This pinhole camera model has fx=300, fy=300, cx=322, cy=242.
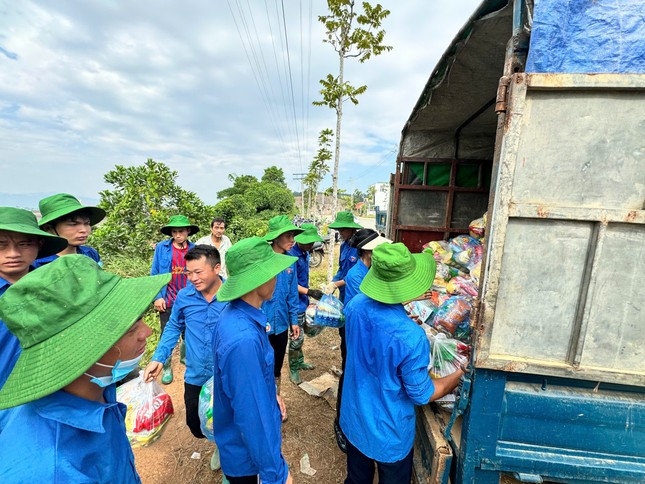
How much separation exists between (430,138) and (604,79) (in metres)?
2.91

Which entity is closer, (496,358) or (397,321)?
(496,358)

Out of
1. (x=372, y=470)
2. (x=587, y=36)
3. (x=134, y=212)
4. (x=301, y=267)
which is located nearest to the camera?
(x=587, y=36)

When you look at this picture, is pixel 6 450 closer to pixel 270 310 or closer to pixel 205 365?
pixel 205 365

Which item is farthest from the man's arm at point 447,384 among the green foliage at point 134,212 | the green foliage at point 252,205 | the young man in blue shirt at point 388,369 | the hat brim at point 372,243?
the green foliage at point 252,205

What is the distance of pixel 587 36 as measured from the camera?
127 centimetres

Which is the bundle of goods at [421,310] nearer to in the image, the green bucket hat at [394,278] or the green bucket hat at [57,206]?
the green bucket hat at [394,278]

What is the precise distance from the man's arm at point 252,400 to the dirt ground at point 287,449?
1447mm

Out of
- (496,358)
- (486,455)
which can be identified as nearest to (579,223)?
(496,358)

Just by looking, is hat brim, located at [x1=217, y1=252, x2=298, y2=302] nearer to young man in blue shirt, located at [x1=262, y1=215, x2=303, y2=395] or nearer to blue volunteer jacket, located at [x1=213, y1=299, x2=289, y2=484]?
blue volunteer jacket, located at [x1=213, y1=299, x2=289, y2=484]

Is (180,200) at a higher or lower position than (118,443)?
higher

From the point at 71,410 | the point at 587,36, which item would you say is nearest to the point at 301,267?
the point at 71,410

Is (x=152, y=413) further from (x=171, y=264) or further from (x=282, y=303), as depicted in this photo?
(x=171, y=264)

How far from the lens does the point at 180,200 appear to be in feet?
24.4

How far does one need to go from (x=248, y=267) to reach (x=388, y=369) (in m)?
0.87
